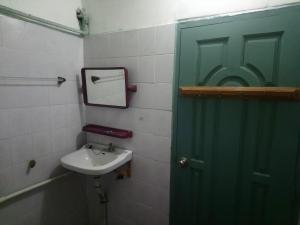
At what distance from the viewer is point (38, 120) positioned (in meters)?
1.46

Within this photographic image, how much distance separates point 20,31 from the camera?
131 centimetres

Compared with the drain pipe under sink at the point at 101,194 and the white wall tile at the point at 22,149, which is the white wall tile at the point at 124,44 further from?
the drain pipe under sink at the point at 101,194

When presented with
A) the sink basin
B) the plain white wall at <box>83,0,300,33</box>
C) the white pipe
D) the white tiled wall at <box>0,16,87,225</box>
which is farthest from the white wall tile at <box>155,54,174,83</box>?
the white pipe

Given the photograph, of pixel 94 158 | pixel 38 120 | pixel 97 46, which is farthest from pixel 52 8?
pixel 94 158

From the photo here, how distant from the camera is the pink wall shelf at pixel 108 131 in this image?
1.52 meters

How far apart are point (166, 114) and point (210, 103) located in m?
0.33

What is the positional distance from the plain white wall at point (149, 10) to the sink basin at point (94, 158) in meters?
1.03

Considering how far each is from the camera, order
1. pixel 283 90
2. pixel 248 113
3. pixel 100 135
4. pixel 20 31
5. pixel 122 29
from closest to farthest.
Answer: pixel 283 90
pixel 248 113
pixel 20 31
pixel 122 29
pixel 100 135

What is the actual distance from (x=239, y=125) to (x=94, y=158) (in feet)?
4.09

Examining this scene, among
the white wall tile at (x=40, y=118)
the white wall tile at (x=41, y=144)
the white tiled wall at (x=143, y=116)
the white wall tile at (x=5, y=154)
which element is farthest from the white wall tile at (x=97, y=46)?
the white wall tile at (x=5, y=154)

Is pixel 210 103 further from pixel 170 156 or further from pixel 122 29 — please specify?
pixel 122 29

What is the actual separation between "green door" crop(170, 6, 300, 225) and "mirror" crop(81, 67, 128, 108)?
447 mm

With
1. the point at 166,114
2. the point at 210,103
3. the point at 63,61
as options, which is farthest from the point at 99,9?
the point at 210,103

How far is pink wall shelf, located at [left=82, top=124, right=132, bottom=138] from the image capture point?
1524 millimetres
